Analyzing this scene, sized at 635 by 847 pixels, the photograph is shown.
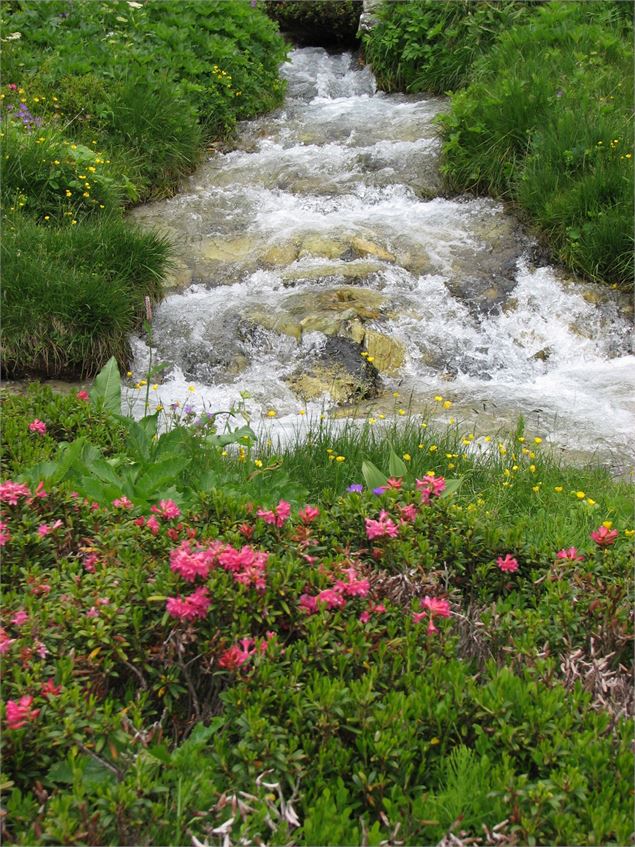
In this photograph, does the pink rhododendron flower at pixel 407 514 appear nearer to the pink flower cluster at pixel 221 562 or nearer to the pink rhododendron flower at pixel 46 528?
the pink flower cluster at pixel 221 562

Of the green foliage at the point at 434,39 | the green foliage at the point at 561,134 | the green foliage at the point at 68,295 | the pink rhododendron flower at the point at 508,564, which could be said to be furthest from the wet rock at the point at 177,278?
the green foliage at the point at 434,39

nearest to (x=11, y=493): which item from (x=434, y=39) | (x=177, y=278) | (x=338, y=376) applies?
(x=338, y=376)

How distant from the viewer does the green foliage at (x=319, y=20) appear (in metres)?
15.5

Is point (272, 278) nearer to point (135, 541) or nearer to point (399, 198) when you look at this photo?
point (399, 198)

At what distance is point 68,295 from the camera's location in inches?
251

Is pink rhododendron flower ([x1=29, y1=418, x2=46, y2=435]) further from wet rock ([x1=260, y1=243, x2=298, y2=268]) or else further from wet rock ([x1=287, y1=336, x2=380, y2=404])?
wet rock ([x1=260, y1=243, x2=298, y2=268])

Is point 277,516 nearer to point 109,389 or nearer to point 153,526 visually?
point 153,526

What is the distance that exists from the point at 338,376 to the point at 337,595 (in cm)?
422

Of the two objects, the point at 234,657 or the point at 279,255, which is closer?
the point at 234,657

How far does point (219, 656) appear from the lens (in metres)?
2.26

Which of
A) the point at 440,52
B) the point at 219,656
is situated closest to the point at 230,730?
the point at 219,656

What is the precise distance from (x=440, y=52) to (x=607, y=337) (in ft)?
22.2

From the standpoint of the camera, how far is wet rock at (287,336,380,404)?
6434mm

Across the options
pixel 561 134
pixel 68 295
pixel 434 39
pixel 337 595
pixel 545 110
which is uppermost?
pixel 434 39
